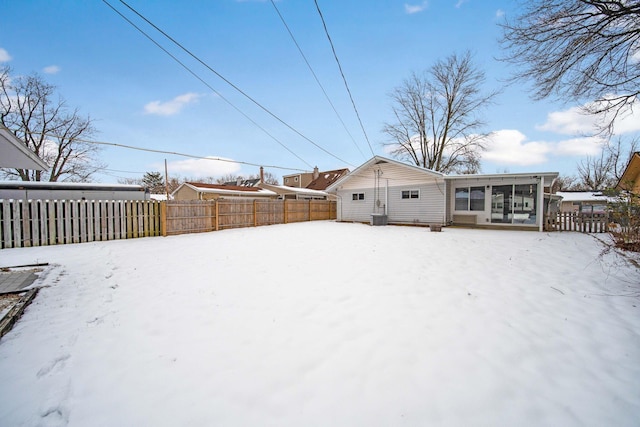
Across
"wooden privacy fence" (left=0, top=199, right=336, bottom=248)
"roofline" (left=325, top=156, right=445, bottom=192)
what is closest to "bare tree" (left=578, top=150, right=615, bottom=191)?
"roofline" (left=325, top=156, right=445, bottom=192)

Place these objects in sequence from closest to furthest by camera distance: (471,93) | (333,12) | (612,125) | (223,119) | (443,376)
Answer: (443,376)
(612,125)
(333,12)
(223,119)
(471,93)

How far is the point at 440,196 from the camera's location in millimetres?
14219

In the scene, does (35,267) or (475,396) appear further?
(35,267)

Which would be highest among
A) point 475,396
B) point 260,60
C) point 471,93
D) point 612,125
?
point 471,93

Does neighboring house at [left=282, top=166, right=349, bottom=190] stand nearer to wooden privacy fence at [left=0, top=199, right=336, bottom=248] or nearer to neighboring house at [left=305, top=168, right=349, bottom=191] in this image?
neighboring house at [left=305, top=168, right=349, bottom=191]

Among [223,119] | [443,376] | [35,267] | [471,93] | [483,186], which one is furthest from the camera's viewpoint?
[471,93]

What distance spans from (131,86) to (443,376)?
15222mm

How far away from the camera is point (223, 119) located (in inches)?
593

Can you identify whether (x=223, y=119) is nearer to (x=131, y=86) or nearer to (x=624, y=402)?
(x=131, y=86)

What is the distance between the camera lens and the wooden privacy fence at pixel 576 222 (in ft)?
35.4

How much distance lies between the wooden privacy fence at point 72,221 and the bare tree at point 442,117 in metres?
24.4

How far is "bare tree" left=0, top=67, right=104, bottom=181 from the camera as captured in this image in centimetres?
1795

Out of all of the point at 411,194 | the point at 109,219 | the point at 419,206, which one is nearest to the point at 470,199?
the point at 419,206

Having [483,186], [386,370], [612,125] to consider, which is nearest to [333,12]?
[612,125]
